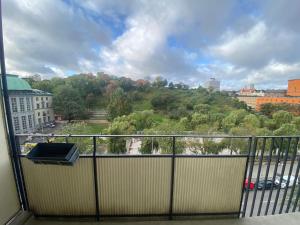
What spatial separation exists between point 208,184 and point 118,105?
170 centimetres

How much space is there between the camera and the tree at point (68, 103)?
87.6 inches

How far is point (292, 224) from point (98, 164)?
2.39m

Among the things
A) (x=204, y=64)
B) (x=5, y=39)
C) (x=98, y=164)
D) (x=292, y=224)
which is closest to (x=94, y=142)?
(x=98, y=164)

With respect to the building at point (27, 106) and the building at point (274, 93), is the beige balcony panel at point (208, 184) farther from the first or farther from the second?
the building at point (274, 93)

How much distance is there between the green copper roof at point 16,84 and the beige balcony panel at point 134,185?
1.20 m

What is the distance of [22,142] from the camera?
1884 mm

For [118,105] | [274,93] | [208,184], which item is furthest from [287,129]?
[118,105]

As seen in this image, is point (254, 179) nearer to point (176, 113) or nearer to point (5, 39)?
point (176, 113)

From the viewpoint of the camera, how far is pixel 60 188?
1965 millimetres

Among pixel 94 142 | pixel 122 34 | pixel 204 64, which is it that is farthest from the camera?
pixel 204 64

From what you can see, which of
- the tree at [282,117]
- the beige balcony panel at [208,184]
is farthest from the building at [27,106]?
the tree at [282,117]

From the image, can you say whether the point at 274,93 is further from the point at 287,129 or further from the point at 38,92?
the point at 38,92

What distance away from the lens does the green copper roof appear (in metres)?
1.74

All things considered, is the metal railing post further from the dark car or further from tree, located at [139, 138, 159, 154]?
the dark car
